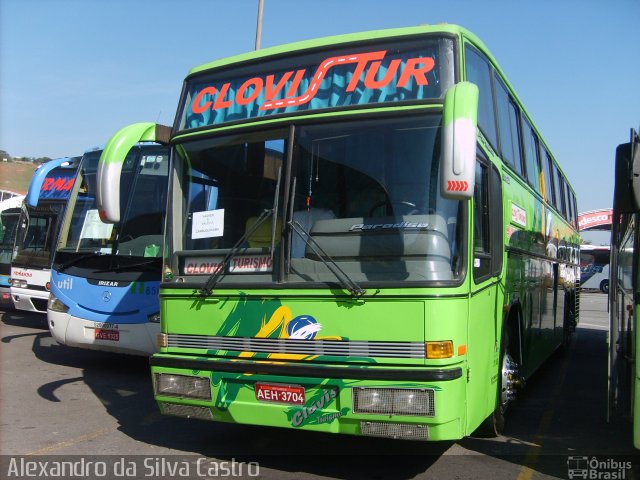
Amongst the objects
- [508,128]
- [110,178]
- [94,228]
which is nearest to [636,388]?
[508,128]

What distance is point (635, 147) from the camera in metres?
4.49

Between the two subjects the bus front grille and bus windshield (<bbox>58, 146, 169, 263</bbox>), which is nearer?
the bus front grille

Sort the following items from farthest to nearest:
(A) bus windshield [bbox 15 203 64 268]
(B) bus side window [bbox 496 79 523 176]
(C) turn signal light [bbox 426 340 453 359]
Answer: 1. (A) bus windshield [bbox 15 203 64 268]
2. (B) bus side window [bbox 496 79 523 176]
3. (C) turn signal light [bbox 426 340 453 359]

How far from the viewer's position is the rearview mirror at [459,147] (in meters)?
4.12

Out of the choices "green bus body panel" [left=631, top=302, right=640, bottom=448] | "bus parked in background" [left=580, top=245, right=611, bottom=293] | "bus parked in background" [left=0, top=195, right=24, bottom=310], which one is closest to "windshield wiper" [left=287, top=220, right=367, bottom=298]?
"green bus body panel" [left=631, top=302, right=640, bottom=448]

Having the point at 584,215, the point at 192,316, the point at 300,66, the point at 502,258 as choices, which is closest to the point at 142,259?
the point at 192,316

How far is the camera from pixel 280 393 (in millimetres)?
4922

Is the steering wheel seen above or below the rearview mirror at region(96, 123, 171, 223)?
below

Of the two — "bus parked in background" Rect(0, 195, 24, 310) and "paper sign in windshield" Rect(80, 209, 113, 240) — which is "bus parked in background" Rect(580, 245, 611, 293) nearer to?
"bus parked in background" Rect(0, 195, 24, 310)

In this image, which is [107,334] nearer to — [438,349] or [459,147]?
[438,349]

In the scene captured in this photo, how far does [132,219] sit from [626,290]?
631 cm

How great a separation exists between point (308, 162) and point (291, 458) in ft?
8.39

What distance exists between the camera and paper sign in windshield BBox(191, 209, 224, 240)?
5.50 m

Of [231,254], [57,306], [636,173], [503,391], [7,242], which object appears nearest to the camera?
[636,173]
